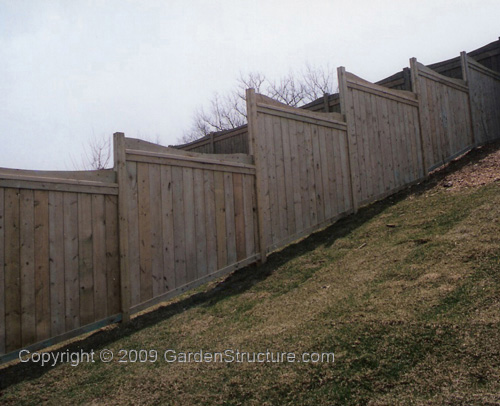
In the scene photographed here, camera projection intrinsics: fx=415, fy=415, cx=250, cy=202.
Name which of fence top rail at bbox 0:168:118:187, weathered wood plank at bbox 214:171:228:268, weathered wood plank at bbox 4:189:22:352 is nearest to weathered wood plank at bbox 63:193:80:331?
fence top rail at bbox 0:168:118:187

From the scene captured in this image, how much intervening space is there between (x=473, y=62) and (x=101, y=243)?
8330 mm

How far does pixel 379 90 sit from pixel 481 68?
3.26m

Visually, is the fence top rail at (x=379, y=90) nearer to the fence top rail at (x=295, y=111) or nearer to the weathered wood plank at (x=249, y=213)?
the fence top rail at (x=295, y=111)

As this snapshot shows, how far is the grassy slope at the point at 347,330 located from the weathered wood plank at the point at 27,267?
0.33 metres

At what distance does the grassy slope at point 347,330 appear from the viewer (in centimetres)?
234

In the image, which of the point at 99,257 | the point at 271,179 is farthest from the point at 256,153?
the point at 99,257

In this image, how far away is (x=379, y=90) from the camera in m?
7.42

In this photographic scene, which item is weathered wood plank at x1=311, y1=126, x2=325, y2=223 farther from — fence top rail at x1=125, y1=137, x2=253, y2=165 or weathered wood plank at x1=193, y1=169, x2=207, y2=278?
weathered wood plank at x1=193, y1=169, x2=207, y2=278

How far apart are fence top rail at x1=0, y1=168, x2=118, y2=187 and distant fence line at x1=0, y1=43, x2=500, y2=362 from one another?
11mm

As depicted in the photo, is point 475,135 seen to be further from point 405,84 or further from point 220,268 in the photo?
point 220,268

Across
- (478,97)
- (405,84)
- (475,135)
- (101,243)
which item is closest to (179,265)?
(101,243)

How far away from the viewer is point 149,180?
488 centimetres

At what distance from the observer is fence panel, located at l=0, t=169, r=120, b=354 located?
380 cm

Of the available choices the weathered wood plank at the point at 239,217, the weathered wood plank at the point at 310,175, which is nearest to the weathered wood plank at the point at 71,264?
the weathered wood plank at the point at 239,217
